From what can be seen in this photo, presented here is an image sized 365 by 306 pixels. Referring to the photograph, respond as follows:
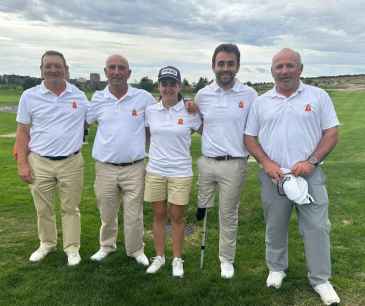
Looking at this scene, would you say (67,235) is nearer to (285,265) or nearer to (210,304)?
(210,304)

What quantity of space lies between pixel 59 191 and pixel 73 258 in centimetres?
88

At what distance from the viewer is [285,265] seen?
525 cm

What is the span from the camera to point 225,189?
205 inches

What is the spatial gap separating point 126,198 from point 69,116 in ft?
4.07

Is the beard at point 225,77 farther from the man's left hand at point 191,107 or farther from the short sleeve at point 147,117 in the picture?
the short sleeve at point 147,117

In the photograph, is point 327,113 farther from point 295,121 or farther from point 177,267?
point 177,267

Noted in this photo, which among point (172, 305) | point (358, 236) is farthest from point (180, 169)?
point (358, 236)

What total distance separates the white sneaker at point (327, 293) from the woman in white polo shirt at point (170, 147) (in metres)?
1.59

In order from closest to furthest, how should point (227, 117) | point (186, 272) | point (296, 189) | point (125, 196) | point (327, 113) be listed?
point (296, 189)
point (327, 113)
point (227, 117)
point (186, 272)
point (125, 196)

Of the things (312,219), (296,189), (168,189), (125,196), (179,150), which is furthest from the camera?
(125,196)

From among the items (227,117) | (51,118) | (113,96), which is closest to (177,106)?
(227,117)

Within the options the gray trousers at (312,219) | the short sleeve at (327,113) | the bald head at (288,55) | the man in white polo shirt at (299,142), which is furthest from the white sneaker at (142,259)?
the bald head at (288,55)

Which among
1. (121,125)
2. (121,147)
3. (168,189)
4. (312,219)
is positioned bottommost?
(312,219)

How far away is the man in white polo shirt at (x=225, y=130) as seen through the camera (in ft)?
16.4
